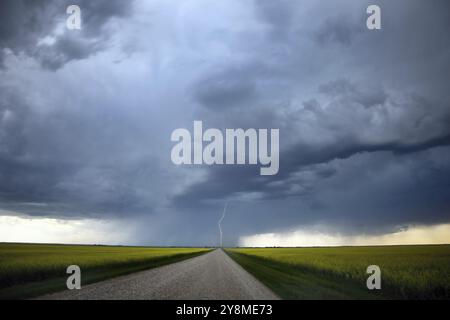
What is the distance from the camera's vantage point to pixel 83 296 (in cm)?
1606
